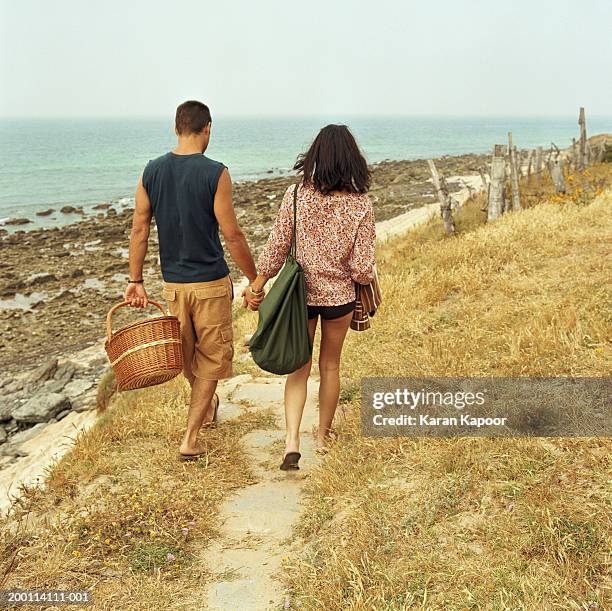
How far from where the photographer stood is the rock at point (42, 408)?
9.54 metres

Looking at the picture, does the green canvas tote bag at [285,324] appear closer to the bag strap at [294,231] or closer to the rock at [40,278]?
the bag strap at [294,231]

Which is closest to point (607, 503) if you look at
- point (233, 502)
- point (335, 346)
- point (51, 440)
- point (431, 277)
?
point (335, 346)

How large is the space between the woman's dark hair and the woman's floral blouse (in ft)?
0.28

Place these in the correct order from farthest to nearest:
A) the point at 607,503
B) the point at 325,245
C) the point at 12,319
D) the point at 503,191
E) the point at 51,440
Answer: the point at 12,319 < the point at 503,191 < the point at 51,440 < the point at 325,245 < the point at 607,503

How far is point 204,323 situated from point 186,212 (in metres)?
0.78

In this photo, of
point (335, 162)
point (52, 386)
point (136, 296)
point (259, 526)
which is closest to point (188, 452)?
point (259, 526)

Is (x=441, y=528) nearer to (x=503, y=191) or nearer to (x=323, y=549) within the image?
(x=323, y=549)

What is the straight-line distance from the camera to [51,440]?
864 cm

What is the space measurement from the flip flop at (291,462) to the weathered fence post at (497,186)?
8.95m

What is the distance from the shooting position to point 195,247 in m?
4.34

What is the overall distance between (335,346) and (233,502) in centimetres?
119

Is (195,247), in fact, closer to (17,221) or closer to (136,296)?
(136,296)

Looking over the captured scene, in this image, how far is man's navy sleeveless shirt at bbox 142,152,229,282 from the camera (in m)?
4.19

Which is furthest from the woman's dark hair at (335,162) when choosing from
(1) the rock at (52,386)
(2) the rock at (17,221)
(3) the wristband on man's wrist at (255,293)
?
(2) the rock at (17,221)
